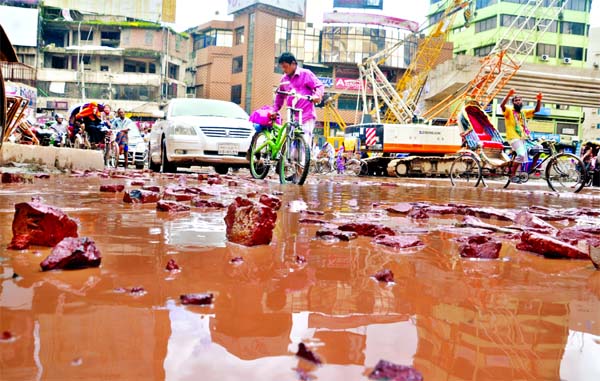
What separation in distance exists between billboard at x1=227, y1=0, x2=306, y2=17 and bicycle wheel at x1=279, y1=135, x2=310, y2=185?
51706mm

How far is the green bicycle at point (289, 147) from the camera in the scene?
7.73 m

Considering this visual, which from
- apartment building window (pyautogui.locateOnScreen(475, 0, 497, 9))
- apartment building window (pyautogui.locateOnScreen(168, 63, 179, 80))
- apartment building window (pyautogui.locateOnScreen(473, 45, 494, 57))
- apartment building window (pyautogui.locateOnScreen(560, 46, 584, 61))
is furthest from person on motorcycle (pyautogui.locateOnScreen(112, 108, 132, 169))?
apartment building window (pyautogui.locateOnScreen(560, 46, 584, 61))

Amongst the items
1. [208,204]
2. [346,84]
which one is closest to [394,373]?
[208,204]

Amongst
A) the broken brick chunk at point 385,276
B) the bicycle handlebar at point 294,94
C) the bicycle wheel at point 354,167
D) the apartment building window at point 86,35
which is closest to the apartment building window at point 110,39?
the apartment building window at point 86,35

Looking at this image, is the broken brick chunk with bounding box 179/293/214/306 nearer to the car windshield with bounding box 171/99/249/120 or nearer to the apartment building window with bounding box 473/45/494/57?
the car windshield with bounding box 171/99/249/120

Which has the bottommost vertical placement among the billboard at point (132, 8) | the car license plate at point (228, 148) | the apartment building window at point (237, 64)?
the car license plate at point (228, 148)

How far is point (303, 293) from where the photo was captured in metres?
A: 1.75

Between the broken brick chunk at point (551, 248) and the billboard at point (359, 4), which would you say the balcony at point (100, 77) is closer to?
the billboard at point (359, 4)

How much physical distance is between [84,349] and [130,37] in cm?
5922

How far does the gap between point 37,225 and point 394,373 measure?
1.74 m

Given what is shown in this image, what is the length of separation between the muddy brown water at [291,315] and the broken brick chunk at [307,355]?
0.07ft

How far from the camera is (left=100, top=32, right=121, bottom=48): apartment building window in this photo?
186 feet

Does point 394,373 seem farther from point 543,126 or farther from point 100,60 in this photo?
point 100,60

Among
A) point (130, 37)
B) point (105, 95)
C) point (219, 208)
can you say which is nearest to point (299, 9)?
point (130, 37)
